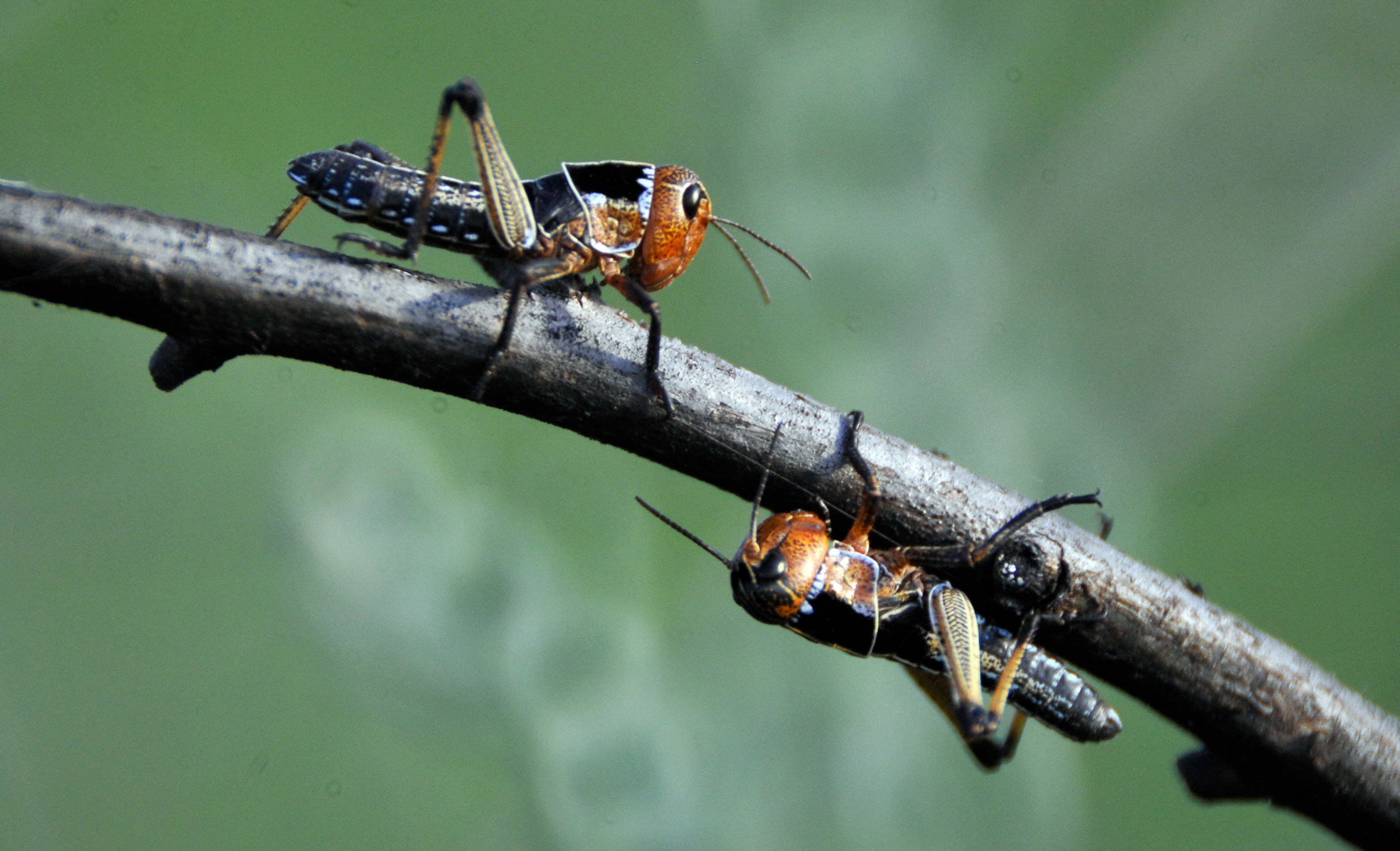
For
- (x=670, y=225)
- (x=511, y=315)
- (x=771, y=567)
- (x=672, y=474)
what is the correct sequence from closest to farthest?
1. (x=511, y=315)
2. (x=771, y=567)
3. (x=670, y=225)
4. (x=672, y=474)

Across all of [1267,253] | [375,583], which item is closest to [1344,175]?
[1267,253]

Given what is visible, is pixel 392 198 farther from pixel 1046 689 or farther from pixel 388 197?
pixel 1046 689

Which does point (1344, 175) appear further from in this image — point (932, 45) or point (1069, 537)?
point (1069, 537)

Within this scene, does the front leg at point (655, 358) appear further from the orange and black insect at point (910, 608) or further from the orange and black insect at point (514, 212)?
the orange and black insect at point (910, 608)

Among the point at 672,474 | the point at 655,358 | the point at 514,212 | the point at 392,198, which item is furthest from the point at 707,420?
the point at 672,474

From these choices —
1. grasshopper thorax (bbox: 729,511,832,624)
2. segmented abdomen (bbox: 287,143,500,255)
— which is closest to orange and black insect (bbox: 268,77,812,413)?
segmented abdomen (bbox: 287,143,500,255)

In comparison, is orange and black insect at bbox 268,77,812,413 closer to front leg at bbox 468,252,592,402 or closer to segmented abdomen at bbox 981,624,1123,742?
front leg at bbox 468,252,592,402

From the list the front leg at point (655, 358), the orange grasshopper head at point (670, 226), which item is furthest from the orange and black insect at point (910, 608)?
the orange grasshopper head at point (670, 226)
